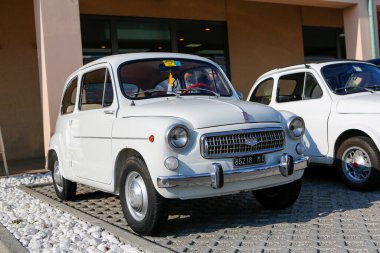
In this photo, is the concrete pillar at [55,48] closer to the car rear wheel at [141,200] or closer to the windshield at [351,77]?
the car rear wheel at [141,200]

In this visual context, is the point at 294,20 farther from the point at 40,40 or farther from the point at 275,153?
the point at 275,153

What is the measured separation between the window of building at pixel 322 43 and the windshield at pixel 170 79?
405 inches

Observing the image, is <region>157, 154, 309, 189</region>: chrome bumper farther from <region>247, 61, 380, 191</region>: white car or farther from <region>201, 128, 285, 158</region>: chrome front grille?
<region>247, 61, 380, 191</region>: white car

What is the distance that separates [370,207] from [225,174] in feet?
6.25

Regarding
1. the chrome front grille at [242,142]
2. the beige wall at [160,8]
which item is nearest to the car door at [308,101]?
the chrome front grille at [242,142]

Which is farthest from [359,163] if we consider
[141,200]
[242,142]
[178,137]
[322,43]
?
[322,43]

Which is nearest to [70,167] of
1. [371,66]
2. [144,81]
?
[144,81]

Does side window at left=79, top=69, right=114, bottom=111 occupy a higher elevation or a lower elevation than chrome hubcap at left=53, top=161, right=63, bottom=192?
higher

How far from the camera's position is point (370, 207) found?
491cm

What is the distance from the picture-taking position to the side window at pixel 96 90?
5078mm

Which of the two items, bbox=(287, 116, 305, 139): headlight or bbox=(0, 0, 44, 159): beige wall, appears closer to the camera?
bbox=(287, 116, 305, 139): headlight

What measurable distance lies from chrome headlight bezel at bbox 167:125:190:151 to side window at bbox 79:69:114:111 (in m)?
1.27

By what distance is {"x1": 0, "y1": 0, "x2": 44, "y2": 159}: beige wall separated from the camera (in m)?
11.4

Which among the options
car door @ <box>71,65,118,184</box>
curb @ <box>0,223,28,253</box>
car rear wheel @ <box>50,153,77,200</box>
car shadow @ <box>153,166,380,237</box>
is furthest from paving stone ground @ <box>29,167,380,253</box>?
curb @ <box>0,223,28,253</box>
